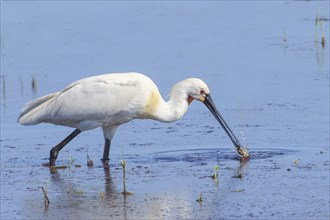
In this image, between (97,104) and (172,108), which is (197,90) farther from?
(97,104)

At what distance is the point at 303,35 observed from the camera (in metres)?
16.9

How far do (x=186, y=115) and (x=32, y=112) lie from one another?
2269 mm

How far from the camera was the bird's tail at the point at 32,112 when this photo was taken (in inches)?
441

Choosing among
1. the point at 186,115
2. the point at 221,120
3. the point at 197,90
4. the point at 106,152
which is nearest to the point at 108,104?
the point at 106,152

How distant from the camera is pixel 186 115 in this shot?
1287 centimetres

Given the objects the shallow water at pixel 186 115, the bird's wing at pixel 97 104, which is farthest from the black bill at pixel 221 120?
the bird's wing at pixel 97 104

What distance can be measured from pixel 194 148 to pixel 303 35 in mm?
5987

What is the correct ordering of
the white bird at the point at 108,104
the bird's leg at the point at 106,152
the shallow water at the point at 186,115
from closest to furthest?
the shallow water at the point at 186,115 → the bird's leg at the point at 106,152 → the white bird at the point at 108,104

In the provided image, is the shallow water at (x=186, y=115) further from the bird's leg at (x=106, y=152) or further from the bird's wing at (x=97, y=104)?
the bird's wing at (x=97, y=104)

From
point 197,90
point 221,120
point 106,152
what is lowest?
point 106,152

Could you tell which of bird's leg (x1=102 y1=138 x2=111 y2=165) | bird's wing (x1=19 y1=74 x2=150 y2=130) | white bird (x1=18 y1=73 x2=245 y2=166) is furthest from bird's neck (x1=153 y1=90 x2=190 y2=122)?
bird's leg (x1=102 y1=138 x2=111 y2=165)

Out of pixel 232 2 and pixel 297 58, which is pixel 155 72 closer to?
pixel 297 58

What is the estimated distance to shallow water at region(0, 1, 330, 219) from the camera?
923cm

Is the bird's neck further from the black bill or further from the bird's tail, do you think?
the bird's tail
